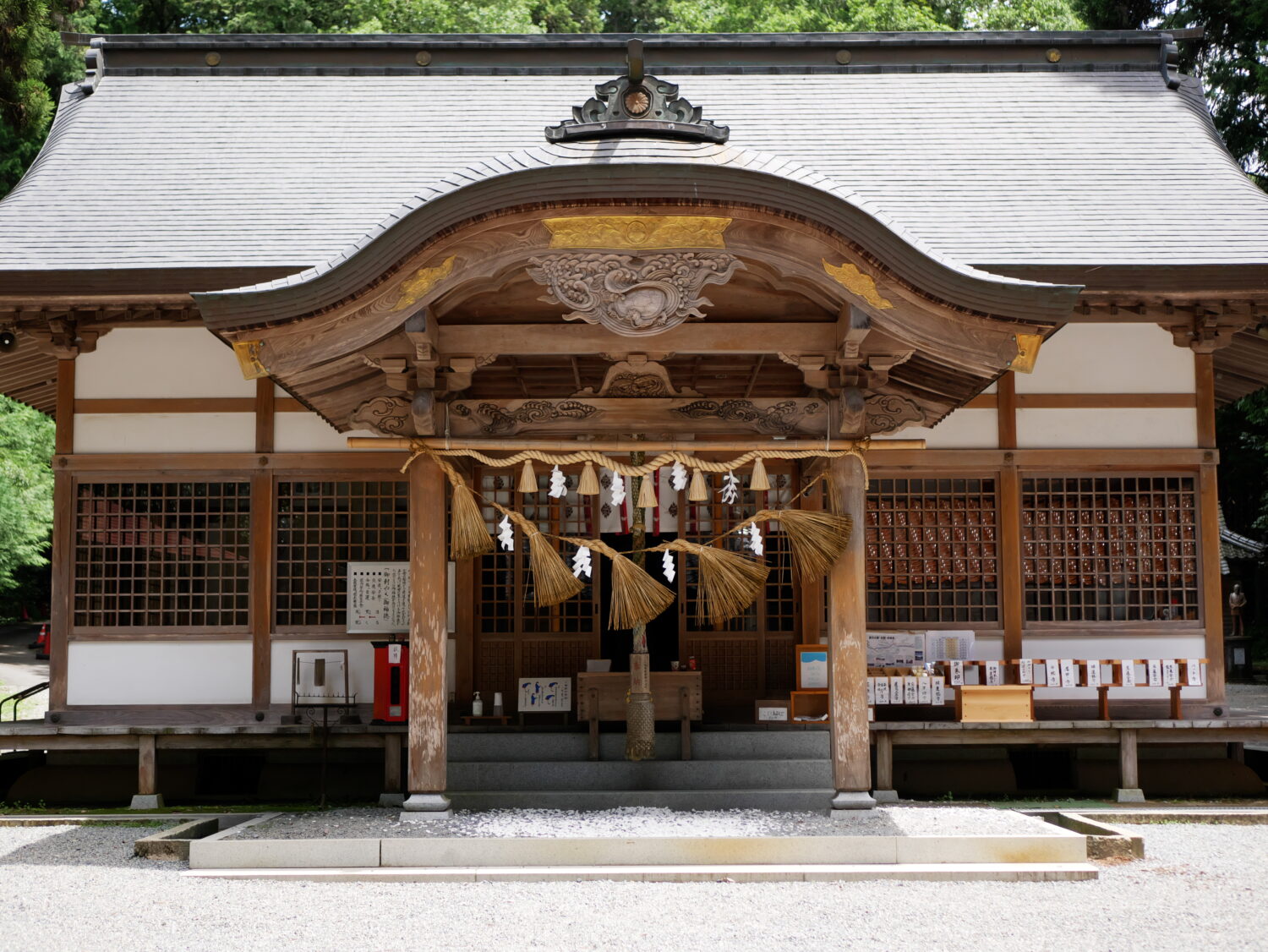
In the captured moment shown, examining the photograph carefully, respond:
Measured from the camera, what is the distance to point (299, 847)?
7207mm

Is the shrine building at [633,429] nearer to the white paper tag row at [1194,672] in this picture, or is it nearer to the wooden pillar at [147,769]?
the wooden pillar at [147,769]

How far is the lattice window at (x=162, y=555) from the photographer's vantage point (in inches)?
412

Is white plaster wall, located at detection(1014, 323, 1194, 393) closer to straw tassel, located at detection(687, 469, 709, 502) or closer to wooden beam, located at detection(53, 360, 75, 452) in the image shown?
straw tassel, located at detection(687, 469, 709, 502)

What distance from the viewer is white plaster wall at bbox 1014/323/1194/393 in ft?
35.1

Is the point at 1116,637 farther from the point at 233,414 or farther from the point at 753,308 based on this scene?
the point at 233,414

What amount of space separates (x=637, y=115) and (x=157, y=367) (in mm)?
5380

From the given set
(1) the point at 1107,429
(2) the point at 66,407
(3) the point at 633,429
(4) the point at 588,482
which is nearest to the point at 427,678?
(4) the point at 588,482

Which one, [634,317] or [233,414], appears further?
[233,414]

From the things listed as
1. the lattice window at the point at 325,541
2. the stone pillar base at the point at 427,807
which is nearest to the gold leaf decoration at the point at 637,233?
the stone pillar base at the point at 427,807

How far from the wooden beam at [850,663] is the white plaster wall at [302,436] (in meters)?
4.65

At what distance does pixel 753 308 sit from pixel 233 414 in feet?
16.0

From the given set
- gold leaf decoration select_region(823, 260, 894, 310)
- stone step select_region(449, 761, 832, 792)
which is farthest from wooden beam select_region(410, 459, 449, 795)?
gold leaf decoration select_region(823, 260, 894, 310)

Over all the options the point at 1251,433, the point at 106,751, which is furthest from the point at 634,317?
the point at 1251,433

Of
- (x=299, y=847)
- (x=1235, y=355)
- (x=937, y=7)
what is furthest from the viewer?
(x=937, y=7)
